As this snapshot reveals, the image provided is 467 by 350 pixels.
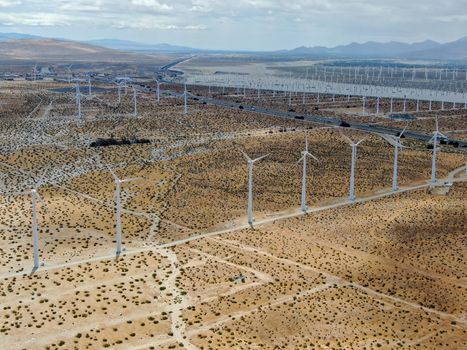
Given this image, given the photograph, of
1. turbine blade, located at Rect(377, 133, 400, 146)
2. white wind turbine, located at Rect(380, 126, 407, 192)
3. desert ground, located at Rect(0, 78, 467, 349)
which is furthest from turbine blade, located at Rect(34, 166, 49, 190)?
turbine blade, located at Rect(377, 133, 400, 146)

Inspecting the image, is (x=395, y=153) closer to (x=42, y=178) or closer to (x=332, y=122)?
(x=42, y=178)

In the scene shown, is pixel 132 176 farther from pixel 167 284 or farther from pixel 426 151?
pixel 426 151

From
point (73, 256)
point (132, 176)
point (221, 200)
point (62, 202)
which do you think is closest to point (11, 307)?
point (73, 256)

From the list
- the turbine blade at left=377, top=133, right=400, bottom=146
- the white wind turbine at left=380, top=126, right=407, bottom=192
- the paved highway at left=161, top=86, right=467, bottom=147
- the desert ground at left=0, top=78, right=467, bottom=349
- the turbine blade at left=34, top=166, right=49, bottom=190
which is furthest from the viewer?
the paved highway at left=161, top=86, right=467, bottom=147

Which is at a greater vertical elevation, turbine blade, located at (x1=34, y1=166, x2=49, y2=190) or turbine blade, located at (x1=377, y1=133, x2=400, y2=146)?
turbine blade, located at (x1=377, y1=133, x2=400, y2=146)

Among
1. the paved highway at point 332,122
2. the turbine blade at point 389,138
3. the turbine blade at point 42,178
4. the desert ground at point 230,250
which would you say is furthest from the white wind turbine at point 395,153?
the turbine blade at point 42,178

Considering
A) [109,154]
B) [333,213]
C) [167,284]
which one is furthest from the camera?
[109,154]

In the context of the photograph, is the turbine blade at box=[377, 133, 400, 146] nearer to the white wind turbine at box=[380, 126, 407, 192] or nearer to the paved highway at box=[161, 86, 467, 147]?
the white wind turbine at box=[380, 126, 407, 192]

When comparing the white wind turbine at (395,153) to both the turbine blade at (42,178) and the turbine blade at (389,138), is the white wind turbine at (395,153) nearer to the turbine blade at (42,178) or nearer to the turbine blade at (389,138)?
the turbine blade at (389,138)

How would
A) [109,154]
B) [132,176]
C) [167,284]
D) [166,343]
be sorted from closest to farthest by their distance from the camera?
[166,343] → [167,284] → [132,176] → [109,154]
